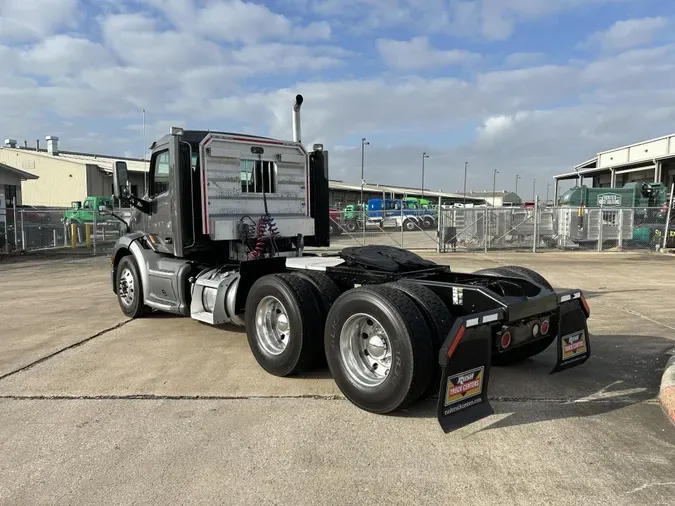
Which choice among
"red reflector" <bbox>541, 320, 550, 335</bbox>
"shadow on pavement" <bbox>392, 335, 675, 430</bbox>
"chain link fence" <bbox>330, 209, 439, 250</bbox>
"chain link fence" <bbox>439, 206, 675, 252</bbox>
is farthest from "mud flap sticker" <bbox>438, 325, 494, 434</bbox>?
"chain link fence" <bbox>330, 209, 439, 250</bbox>

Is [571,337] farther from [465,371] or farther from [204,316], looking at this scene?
[204,316]

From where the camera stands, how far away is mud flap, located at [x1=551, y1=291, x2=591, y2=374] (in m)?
4.91

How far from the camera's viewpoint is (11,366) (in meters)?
5.84

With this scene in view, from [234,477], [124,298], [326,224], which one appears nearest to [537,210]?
[326,224]

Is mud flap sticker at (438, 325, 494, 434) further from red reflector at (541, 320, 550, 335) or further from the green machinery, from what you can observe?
the green machinery

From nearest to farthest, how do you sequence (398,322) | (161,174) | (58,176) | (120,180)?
1. (398,322)
2. (161,174)
3. (120,180)
4. (58,176)

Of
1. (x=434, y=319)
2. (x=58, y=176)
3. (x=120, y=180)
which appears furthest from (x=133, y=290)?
(x=58, y=176)

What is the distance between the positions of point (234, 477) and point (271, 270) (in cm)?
328

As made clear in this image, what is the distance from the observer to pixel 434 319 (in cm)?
416

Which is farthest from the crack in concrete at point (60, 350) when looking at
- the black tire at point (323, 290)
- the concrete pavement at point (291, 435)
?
the black tire at point (323, 290)

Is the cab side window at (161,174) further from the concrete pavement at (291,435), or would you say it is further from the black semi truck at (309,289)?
the concrete pavement at (291,435)

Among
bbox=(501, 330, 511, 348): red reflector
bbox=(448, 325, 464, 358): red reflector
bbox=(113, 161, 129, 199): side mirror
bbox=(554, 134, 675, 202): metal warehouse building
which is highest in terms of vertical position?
bbox=(554, 134, 675, 202): metal warehouse building

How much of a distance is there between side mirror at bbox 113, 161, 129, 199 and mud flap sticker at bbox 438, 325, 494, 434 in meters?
5.72

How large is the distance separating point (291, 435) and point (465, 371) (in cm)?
139
